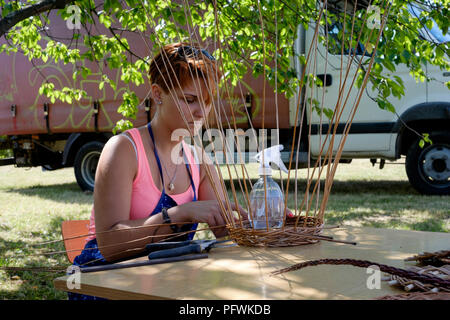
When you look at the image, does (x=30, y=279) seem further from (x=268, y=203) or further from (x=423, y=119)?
(x=423, y=119)

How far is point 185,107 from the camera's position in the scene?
1.51m

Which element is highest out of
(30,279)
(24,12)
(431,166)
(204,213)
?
(24,12)

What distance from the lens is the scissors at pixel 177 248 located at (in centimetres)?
111

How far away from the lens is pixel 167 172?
1637 mm

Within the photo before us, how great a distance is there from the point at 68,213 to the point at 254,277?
466cm

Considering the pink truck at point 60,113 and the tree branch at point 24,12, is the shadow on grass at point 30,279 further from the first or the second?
the pink truck at point 60,113

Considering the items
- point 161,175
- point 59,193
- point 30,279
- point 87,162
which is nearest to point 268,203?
point 161,175

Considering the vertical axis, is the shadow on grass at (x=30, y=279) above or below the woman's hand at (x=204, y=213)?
below

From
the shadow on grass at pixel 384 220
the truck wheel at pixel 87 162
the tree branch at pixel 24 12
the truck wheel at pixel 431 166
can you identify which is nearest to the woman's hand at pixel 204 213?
the tree branch at pixel 24 12

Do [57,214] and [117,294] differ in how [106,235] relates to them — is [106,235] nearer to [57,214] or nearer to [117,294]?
[117,294]

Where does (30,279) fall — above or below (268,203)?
below

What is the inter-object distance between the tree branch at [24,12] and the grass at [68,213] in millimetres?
1106

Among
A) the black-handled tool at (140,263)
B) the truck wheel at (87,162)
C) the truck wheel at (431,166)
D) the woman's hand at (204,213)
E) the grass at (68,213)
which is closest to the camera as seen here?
the black-handled tool at (140,263)

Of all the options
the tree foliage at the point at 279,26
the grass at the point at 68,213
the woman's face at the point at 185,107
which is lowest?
the grass at the point at 68,213
